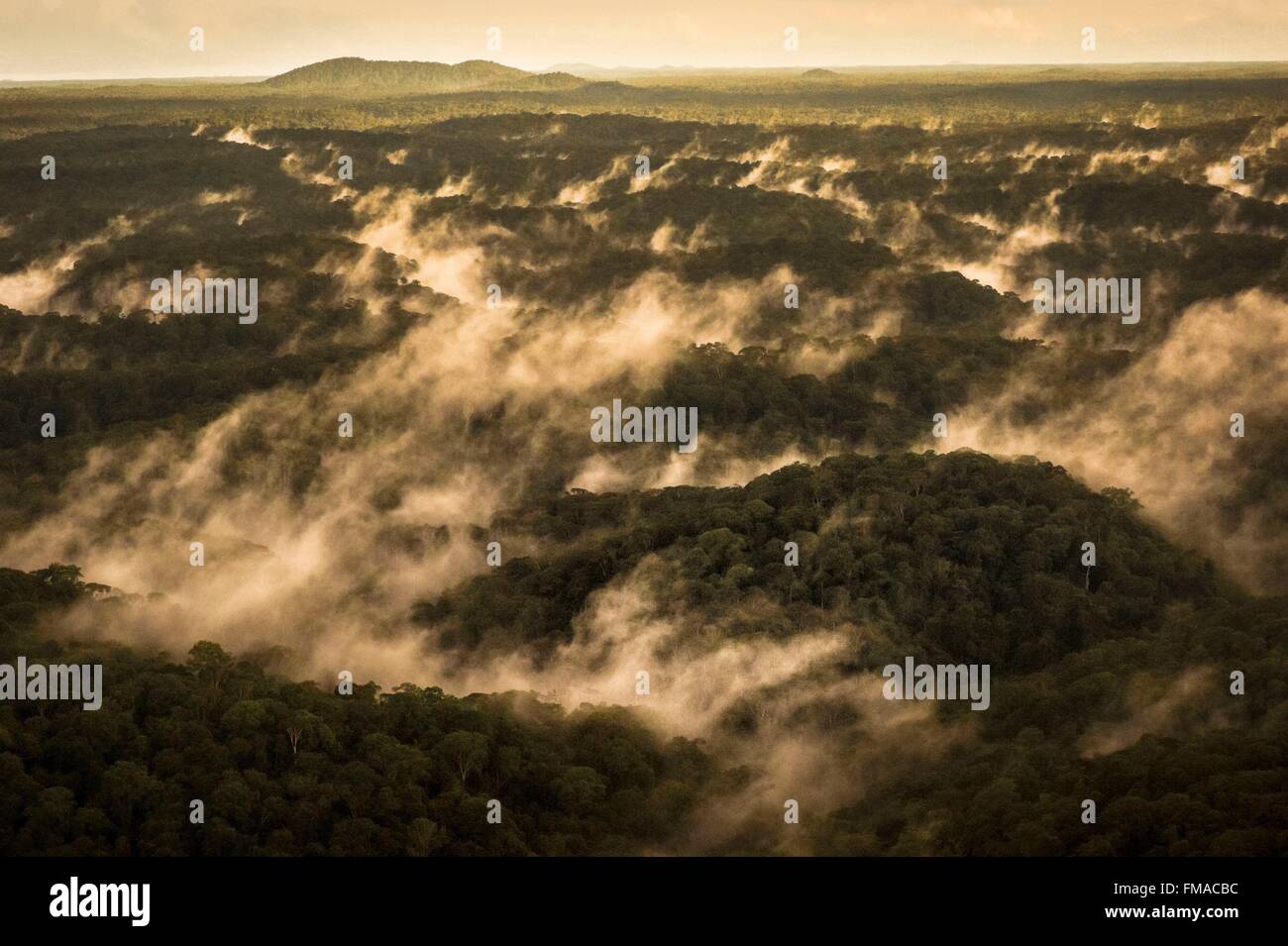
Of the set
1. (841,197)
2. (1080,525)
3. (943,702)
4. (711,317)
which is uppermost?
(841,197)

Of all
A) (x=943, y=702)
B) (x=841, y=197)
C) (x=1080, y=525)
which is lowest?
(x=943, y=702)

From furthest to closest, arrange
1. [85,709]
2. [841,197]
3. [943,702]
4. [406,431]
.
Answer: [841,197]
[406,431]
[943,702]
[85,709]

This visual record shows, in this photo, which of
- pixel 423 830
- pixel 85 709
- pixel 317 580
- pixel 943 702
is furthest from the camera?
pixel 317 580

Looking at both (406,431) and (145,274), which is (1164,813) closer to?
(406,431)

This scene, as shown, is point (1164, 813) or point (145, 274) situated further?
point (145, 274)

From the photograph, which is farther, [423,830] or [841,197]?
[841,197]

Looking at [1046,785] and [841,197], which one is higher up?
[841,197]

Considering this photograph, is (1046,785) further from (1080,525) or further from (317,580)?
(317,580)

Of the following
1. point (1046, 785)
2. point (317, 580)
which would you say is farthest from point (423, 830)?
point (317, 580)
